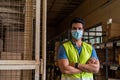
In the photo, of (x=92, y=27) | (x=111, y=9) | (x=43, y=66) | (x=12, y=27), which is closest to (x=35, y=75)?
(x=43, y=66)

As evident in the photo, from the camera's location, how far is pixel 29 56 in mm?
2422

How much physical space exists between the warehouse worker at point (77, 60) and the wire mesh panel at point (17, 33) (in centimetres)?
35

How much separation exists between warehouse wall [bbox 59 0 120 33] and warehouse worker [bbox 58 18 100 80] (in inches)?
182

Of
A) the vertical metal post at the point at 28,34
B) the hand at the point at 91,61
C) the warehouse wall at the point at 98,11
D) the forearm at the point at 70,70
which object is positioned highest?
the warehouse wall at the point at 98,11

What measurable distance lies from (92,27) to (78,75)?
24.8 feet

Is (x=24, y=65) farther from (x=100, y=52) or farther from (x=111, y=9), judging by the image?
(x=111, y=9)

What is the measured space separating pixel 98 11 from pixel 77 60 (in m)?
6.80

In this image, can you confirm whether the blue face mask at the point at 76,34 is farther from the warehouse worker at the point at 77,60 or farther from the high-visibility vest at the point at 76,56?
the high-visibility vest at the point at 76,56

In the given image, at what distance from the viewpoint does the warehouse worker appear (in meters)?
2.52

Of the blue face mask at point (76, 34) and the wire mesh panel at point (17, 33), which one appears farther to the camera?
the blue face mask at point (76, 34)

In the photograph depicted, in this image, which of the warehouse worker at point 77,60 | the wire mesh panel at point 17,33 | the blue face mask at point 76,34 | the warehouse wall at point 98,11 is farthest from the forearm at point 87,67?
the warehouse wall at point 98,11

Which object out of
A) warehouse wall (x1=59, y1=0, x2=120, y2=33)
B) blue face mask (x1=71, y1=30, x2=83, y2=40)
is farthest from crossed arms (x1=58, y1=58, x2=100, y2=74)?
warehouse wall (x1=59, y1=0, x2=120, y2=33)

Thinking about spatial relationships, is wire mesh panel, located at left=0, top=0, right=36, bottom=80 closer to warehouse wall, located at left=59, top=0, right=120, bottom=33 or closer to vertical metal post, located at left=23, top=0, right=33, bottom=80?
vertical metal post, located at left=23, top=0, right=33, bottom=80

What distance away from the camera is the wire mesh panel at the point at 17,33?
2.41 meters
